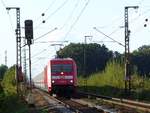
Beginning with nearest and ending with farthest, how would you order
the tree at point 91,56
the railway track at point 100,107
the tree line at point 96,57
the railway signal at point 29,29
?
the railway track at point 100,107 → the railway signal at point 29,29 → the tree line at point 96,57 → the tree at point 91,56

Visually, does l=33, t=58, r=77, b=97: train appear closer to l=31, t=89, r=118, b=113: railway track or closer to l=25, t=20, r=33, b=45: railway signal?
l=25, t=20, r=33, b=45: railway signal

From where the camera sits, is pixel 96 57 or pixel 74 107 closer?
pixel 74 107

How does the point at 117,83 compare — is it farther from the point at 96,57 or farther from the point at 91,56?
the point at 96,57

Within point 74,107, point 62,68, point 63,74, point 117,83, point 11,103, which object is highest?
point 62,68

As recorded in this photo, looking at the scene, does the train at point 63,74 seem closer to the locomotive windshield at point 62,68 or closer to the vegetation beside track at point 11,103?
the locomotive windshield at point 62,68

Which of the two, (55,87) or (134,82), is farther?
(134,82)

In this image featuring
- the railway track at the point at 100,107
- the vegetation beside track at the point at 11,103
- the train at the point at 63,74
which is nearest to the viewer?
the vegetation beside track at the point at 11,103

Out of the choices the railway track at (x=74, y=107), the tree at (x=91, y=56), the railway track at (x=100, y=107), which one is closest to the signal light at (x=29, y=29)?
the railway track at (x=74, y=107)

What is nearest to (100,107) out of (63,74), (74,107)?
(74,107)

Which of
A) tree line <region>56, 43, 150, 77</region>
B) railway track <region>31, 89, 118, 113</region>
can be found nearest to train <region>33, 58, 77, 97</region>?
railway track <region>31, 89, 118, 113</region>

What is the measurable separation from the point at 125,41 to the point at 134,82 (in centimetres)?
1010

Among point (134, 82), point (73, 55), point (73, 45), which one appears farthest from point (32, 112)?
point (73, 45)

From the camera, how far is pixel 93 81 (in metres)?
85.4

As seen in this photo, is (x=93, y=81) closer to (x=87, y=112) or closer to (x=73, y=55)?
(x=73, y=55)
